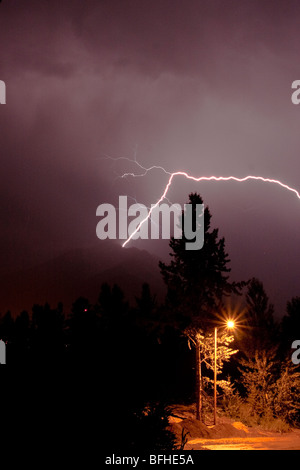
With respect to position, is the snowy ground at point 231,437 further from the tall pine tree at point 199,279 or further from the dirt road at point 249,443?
the tall pine tree at point 199,279

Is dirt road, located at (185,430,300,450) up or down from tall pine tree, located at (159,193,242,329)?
down

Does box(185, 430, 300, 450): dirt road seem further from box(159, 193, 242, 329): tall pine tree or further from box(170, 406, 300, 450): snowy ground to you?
box(159, 193, 242, 329): tall pine tree

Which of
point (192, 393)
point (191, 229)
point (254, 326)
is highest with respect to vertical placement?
point (191, 229)

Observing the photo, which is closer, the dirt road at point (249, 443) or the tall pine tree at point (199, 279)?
the dirt road at point (249, 443)

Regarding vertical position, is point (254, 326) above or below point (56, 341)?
below

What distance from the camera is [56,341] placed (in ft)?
18.1

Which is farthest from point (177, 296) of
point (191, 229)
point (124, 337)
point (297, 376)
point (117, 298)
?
point (117, 298)

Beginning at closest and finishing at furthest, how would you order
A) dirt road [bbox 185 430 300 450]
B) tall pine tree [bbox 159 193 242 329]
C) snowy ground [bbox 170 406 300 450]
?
dirt road [bbox 185 430 300 450], snowy ground [bbox 170 406 300 450], tall pine tree [bbox 159 193 242 329]

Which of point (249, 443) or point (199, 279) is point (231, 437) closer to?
point (249, 443)

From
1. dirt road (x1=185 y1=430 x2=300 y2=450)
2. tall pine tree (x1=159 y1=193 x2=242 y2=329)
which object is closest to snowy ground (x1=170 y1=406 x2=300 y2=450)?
dirt road (x1=185 y1=430 x2=300 y2=450)

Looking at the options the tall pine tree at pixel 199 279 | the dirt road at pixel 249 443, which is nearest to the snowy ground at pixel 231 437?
the dirt road at pixel 249 443
